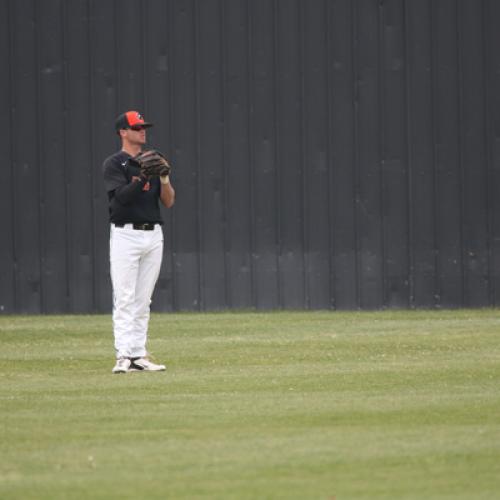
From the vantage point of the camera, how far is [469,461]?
7.06 m

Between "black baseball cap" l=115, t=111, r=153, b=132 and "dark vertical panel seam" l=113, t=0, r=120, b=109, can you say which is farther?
"dark vertical panel seam" l=113, t=0, r=120, b=109

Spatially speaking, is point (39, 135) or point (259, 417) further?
point (39, 135)

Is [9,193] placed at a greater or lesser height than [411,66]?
lesser

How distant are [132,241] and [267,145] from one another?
6.49m

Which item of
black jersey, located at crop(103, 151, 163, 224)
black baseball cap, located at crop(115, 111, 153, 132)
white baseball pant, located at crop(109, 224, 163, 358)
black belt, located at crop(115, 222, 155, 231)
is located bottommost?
white baseball pant, located at crop(109, 224, 163, 358)

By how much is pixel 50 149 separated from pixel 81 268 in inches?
59.3

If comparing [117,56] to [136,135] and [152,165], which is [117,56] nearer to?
[136,135]

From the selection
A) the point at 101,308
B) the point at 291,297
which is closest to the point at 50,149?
the point at 101,308

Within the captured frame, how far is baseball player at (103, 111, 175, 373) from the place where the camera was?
11.2 metres

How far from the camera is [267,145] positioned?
17484 mm

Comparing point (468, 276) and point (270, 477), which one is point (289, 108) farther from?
point (270, 477)

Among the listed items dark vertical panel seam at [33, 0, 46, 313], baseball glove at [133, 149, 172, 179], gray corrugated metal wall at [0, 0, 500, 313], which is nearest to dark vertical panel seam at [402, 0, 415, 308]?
gray corrugated metal wall at [0, 0, 500, 313]

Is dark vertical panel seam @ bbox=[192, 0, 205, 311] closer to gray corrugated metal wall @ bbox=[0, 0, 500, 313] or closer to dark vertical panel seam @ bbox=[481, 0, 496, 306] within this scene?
gray corrugated metal wall @ bbox=[0, 0, 500, 313]

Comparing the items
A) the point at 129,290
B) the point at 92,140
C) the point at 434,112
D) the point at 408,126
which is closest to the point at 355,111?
the point at 408,126
